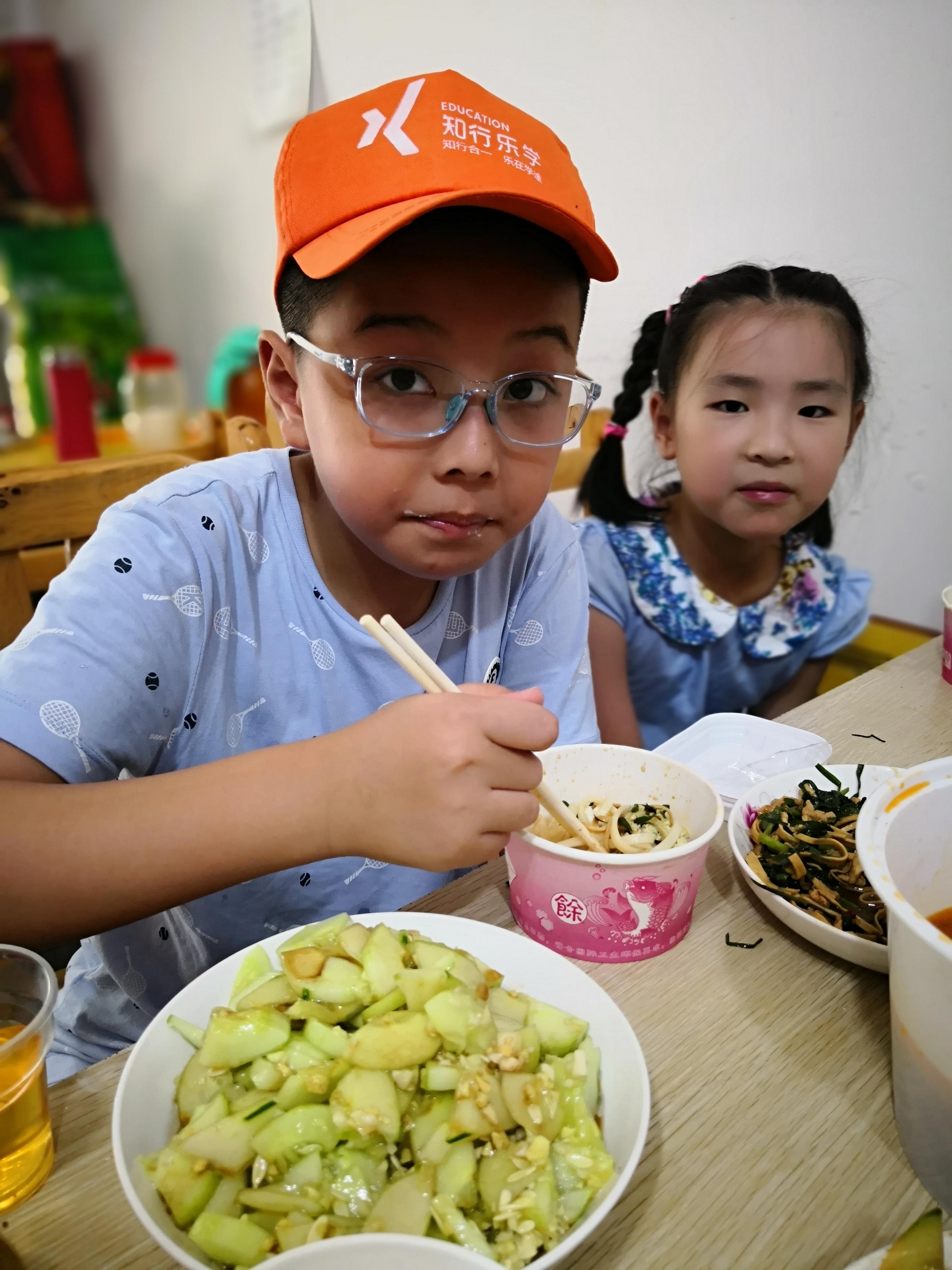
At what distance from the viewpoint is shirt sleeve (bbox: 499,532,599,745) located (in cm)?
115

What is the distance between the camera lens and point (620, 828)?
810 mm

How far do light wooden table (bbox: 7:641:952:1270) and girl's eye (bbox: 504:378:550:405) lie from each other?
1.67ft

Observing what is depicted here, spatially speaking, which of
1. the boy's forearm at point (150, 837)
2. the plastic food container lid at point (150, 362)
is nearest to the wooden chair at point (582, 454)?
the boy's forearm at point (150, 837)

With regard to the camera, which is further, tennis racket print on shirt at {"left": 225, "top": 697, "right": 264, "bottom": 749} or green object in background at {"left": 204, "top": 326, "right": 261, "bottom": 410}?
green object in background at {"left": 204, "top": 326, "right": 261, "bottom": 410}

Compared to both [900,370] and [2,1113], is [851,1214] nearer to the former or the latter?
[2,1113]

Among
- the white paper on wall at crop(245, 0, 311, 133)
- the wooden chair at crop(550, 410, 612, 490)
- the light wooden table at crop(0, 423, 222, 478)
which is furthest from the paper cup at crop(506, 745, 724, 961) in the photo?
the light wooden table at crop(0, 423, 222, 478)

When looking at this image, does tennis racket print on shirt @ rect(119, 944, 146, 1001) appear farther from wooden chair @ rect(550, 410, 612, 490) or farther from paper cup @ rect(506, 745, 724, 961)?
wooden chair @ rect(550, 410, 612, 490)

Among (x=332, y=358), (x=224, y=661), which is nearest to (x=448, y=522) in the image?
(x=332, y=358)

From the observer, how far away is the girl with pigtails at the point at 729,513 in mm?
1297

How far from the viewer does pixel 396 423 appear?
2.81ft

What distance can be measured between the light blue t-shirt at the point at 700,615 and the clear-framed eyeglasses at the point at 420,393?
720 mm

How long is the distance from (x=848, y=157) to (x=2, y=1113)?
149cm

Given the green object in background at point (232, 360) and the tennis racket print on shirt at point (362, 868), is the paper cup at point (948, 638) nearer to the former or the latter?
the tennis racket print on shirt at point (362, 868)

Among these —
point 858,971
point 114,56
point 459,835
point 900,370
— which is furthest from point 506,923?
point 114,56
